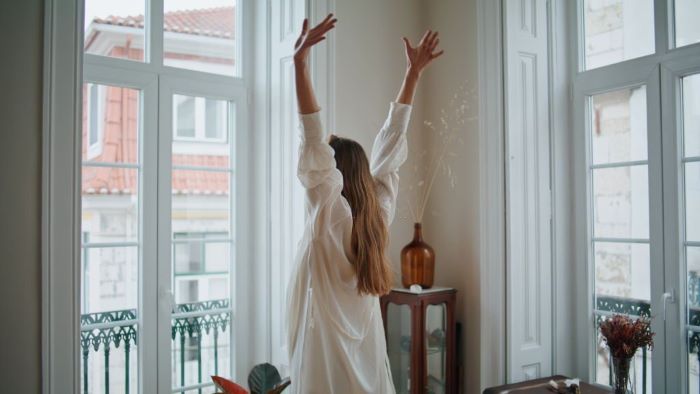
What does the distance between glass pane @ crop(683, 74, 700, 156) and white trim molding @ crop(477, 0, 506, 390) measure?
761 mm

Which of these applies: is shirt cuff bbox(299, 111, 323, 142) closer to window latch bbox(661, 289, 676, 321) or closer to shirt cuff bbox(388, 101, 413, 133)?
shirt cuff bbox(388, 101, 413, 133)

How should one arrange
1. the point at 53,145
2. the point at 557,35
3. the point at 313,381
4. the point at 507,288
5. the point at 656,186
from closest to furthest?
the point at 313,381 → the point at 53,145 → the point at 656,186 → the point at 507,288 → the point at 557,35

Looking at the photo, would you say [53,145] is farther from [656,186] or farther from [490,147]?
[656,186]

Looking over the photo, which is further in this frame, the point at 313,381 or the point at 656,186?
the point at 656,186

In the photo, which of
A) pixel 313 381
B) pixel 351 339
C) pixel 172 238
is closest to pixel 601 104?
pixel 351 339

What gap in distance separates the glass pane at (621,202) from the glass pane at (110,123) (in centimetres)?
225

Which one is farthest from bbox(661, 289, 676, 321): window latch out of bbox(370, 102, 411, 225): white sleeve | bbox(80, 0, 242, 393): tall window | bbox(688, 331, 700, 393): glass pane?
bbox(80, 0, 242, 393): tall window

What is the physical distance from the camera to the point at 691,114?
2.31 metres

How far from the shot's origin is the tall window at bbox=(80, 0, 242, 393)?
247 cm

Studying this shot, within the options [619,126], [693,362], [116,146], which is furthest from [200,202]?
[693,362]

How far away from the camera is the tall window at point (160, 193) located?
2467 millimetres

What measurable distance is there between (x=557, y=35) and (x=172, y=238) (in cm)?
218

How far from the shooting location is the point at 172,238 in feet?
8.75

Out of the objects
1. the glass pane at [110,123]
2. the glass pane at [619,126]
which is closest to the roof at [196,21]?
the glass pane at [110,123]
